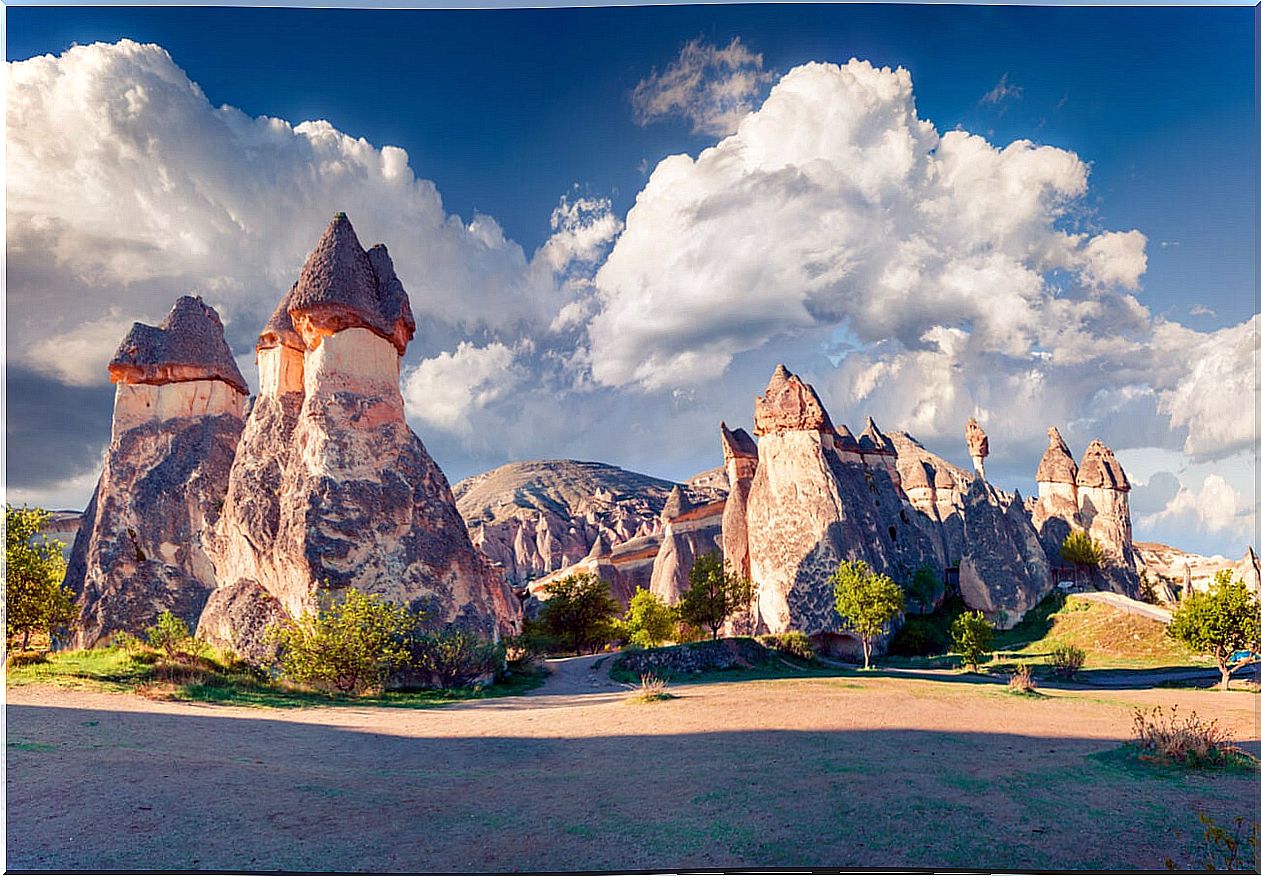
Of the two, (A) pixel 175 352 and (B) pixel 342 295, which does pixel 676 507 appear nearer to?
(A) pixel 175 352

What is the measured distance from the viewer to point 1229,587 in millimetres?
16953

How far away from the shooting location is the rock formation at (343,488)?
15586 millimetres

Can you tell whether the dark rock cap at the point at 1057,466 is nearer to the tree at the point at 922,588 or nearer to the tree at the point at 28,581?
the tree at the point at 922,588

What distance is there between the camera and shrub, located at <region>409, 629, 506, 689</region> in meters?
15.0

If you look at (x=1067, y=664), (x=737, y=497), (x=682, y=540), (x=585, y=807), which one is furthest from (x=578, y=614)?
(x=585, y=807)

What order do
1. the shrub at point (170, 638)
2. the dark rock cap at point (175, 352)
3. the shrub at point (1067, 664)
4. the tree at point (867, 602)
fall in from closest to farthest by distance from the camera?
1. the shrub at point (170, 638)
2. the shrub at point (1067, 664)
3. the dark rock cap at point (175, 352)
4. the tree at point (867, 602)

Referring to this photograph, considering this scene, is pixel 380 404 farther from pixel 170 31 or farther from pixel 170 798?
pixel 170 798

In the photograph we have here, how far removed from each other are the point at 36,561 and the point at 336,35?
40.7 ft

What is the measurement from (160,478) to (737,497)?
22795 millimetres

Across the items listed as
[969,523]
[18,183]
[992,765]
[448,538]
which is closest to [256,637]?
[448,538]

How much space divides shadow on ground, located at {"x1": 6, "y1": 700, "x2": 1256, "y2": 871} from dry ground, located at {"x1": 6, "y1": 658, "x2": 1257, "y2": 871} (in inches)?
0.8

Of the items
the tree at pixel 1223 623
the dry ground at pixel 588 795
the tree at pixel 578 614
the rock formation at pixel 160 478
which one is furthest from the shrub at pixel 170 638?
the tree at pixel 1223 623

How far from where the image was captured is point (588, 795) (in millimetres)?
7141

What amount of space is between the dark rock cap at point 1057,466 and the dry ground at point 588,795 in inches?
1497
